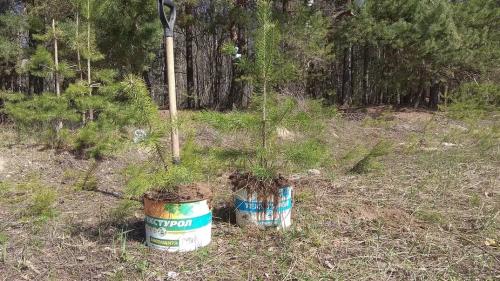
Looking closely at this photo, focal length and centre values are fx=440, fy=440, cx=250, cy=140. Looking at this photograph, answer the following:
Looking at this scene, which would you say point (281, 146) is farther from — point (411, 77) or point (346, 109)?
point (346, 109)

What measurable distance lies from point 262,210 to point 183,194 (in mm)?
585

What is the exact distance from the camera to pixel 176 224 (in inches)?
106

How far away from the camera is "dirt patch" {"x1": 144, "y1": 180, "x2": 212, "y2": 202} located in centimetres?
272

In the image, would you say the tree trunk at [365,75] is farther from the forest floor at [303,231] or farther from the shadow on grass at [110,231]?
the shadow on grass at [110,231]

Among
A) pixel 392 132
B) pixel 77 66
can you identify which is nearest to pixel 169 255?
pixel 77 66

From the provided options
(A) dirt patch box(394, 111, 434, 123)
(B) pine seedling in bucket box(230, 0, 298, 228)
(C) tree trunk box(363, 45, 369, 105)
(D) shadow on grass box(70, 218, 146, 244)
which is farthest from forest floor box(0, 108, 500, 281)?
(C) tree trunk box(363, 45, 369, 105)

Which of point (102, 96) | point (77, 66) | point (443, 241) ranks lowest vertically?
point (443, 241)

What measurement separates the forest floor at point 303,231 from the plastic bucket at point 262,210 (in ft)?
0.27

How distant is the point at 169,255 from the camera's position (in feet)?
8.91

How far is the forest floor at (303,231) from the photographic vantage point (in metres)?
2.55

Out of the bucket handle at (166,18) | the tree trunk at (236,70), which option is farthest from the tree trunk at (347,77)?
the bucket handle at (166,18)

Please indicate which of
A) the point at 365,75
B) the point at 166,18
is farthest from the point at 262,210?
the point at 365,75

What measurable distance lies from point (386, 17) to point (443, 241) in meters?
8.42

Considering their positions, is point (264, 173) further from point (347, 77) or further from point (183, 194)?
point (347, 77)
